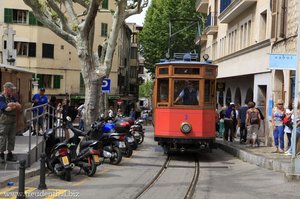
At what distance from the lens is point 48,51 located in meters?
50.0

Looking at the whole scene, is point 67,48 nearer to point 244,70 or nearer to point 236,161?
point 244,70

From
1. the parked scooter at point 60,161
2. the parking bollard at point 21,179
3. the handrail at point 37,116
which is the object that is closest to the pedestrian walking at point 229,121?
the handrail at point 37,116

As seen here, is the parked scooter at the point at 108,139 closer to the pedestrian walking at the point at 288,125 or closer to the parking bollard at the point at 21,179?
the pedestrian walking at the point at 288,125

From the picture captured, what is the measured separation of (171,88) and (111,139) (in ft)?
9.09

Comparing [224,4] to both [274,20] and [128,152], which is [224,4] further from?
[128,152]

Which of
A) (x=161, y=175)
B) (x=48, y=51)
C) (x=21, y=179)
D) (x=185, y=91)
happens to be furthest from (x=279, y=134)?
(x=48, y=51)

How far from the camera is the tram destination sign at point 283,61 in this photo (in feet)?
40.2

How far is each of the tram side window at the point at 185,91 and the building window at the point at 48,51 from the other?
1401 inches

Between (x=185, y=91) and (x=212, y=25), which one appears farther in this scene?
(x=212, y=25)

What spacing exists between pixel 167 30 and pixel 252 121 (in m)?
34.1

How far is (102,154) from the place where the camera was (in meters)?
13.7

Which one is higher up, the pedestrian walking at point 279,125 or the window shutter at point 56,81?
the window shutter at point 56,81

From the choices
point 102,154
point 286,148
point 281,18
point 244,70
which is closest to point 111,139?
point 102,154

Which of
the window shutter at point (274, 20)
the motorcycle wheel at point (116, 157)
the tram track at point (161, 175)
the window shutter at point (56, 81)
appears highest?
the window shutter at point (274, 20)
